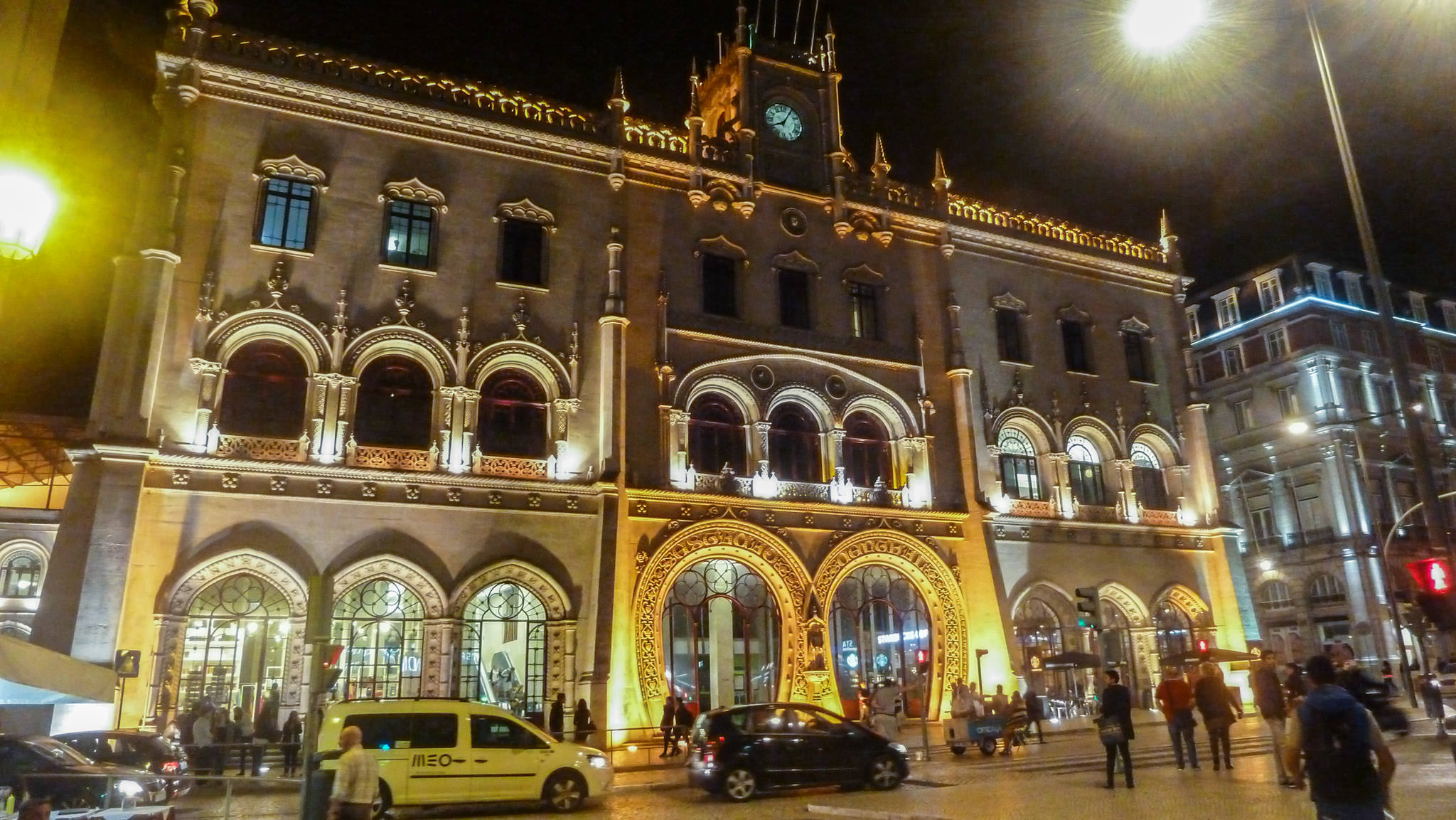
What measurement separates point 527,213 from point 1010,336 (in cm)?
1659

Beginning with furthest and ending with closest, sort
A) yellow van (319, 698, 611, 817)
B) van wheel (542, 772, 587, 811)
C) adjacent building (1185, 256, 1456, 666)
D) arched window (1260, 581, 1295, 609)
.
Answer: arched window (1260, 581, 1295, 609), adjacent building (1185, 256, 1456, 666), van wheel (542, 772, 587, 811), yellow van (319, 698, 611, 817)

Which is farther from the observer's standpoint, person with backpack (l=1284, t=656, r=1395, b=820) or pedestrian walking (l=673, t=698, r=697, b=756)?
pedestrian walking (l=673, t=698, r=697, b=756)

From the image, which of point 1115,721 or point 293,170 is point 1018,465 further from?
point 293,170

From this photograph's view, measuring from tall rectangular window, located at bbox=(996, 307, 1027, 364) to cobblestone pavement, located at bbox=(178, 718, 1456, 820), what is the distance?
1512 cm

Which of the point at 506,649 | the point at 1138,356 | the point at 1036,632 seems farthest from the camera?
the point at 1138,356

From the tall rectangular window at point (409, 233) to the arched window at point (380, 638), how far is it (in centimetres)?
806

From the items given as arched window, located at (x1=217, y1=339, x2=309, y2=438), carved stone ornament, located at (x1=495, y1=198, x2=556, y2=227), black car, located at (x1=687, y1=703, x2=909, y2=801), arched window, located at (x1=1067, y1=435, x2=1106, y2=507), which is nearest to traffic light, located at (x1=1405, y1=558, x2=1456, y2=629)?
black car, located at (x1=687, y1=703, x2=909, y2=801)

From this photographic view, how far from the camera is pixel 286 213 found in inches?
951

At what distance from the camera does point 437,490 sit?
76.7 ft

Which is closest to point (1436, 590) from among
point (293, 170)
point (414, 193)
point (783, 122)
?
point (414, 193)

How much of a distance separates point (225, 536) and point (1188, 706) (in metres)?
19.3

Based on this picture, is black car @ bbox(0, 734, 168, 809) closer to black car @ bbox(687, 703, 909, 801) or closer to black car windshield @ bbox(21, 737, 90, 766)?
black car windshield @ bbox(21, 737, 90, 766)

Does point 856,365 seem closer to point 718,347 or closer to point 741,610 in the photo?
point 718,347

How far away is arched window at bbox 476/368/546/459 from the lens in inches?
971
